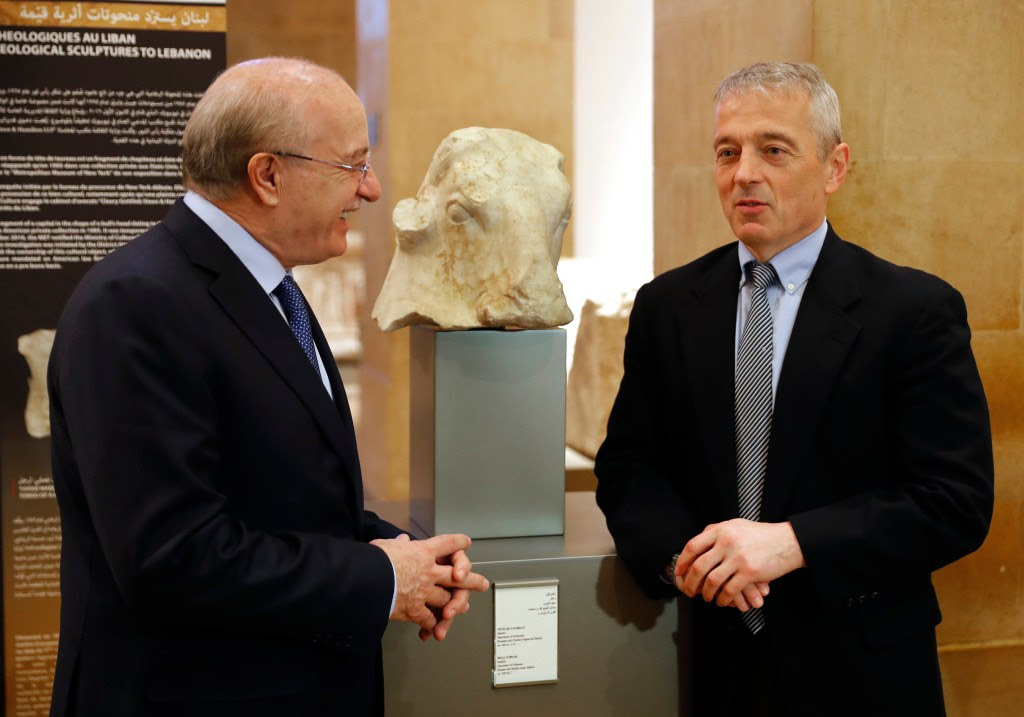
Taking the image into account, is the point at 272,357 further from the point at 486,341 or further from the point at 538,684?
the point at 538,684

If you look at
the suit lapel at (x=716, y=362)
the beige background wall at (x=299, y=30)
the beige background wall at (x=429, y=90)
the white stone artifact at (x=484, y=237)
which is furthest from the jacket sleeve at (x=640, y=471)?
the beige background wall at (x=299, y=30)

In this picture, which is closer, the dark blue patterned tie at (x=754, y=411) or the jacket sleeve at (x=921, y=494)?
the jacket sleeve at (x=921, y=494)

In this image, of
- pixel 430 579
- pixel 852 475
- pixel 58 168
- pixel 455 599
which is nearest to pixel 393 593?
pixel 430 579

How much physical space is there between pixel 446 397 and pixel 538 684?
70 centimetres

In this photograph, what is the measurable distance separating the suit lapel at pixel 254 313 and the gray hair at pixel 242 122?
0.09m

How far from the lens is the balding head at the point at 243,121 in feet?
6.49

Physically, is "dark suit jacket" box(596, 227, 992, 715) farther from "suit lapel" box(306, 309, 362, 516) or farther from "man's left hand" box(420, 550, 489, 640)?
"suit lapel" box(306, 309, 362, 516)

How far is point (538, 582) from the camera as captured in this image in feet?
8.71

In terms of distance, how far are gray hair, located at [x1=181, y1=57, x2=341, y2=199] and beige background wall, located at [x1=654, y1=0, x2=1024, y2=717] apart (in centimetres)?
195

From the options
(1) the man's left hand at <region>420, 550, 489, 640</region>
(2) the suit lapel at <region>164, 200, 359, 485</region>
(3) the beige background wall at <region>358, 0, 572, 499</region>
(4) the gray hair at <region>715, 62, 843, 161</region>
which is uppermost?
(3) the beige background wall at <region>358, 0, 572, 499</region>

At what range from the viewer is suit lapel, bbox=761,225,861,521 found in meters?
2.36

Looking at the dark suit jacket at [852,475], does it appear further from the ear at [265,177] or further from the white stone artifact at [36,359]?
the white stone artifact at [36,359]

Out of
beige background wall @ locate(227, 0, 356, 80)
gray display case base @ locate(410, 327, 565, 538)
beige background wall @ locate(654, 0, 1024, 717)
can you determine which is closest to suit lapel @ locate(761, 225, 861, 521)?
gray display case base @ locate(410, 327, 565, 538)

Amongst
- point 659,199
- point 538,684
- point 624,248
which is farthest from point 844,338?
point 624,248
